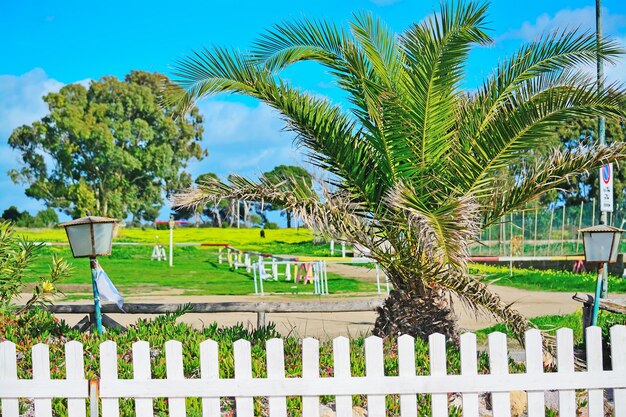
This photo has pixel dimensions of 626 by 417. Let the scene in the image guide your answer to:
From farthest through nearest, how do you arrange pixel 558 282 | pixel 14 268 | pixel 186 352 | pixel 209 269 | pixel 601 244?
1. pixel 209 269
2. pixel 558 282
3. pixel 601 244
4. pixel 14 268
5. pixel 186 352

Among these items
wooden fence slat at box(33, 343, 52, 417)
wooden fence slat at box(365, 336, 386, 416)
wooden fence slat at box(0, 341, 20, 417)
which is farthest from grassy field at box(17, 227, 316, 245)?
wooden fence slat at box(365, 336, 386, 416)

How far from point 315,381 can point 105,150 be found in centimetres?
5553

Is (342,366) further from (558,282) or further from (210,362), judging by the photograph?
(558,282)

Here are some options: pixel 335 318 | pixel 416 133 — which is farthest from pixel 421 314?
pixel 335 318

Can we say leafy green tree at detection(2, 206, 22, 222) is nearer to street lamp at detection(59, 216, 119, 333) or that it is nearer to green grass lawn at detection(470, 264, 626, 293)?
green grass lawn at detection(470, 264, 626, 293)

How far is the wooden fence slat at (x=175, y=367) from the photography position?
14.7 ft

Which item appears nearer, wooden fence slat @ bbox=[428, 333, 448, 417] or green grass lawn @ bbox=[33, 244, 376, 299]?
wooden fence slat @ bbox=[428, 333, 448, 417]

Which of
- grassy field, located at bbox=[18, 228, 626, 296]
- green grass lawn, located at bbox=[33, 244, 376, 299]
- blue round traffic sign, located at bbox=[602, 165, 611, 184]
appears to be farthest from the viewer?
green grass lawn, located at bbox=[33, 244, 376, 299]

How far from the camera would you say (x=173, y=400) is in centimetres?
454

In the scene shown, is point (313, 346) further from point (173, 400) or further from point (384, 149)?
point (384, 149)

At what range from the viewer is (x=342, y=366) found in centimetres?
447

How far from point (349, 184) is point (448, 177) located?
1.00 metres

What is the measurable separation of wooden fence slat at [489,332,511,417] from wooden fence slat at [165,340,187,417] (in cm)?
176

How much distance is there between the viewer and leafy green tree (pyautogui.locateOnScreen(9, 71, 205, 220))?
5688 centimetres
